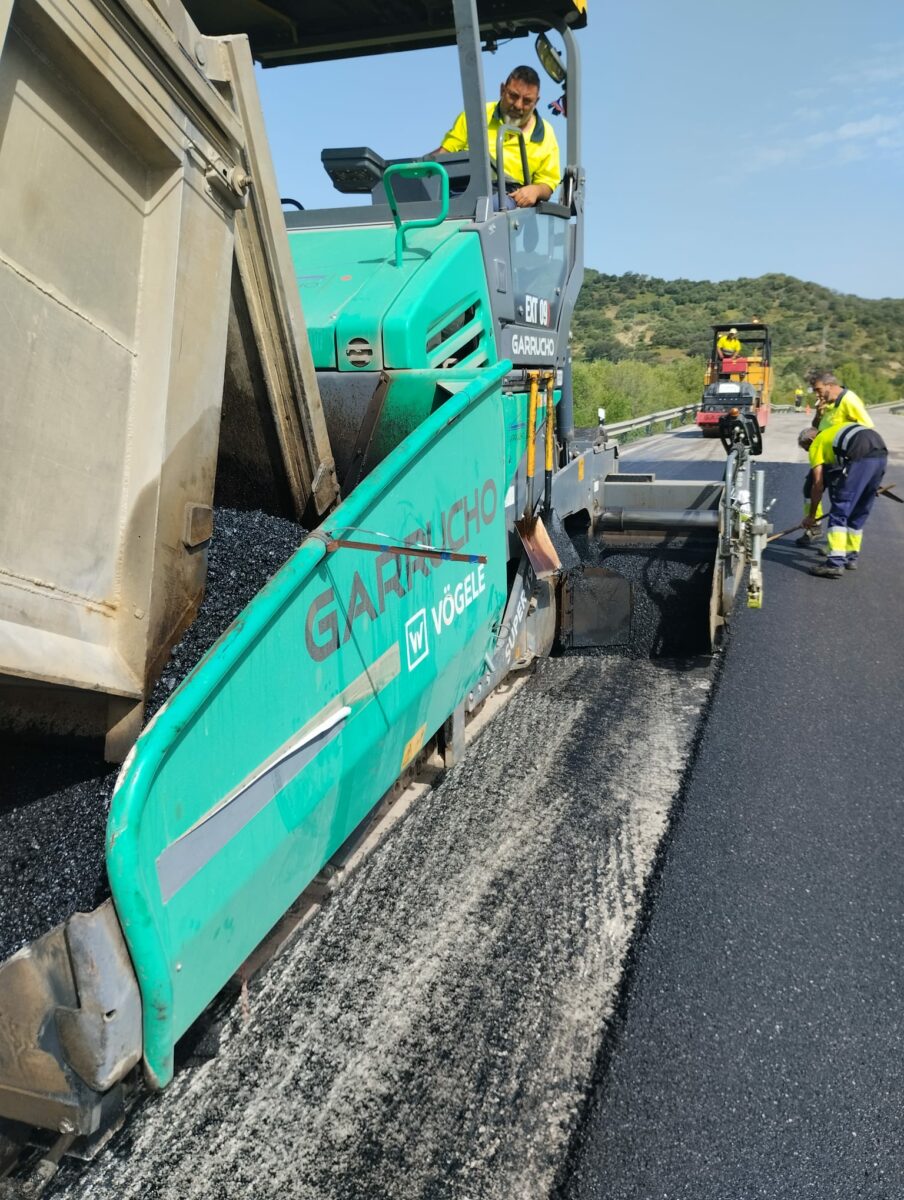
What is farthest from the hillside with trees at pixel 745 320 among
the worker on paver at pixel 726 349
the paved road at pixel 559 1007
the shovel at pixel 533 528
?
the paved road at pixel 559 1007

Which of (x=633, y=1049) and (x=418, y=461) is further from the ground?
(x=418, y=461)

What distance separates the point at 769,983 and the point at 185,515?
Answer: 2073 mm

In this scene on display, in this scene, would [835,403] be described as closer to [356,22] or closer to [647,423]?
[356,22]

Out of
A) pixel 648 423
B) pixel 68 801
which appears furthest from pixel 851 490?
pixel 648 423

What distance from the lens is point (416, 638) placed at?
2.36 meters

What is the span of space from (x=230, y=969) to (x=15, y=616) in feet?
2.60

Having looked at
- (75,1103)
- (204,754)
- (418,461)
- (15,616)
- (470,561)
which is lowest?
(75,1103)

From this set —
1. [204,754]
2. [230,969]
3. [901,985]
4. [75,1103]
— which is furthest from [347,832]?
[901,985]

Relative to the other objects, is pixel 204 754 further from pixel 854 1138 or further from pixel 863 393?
pixel 863 393

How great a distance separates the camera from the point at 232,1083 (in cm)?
213

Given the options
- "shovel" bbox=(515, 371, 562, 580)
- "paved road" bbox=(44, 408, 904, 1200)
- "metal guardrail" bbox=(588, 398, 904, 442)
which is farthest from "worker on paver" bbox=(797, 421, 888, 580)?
"metal guardrail" bbox=(588, 398, 904, 442)

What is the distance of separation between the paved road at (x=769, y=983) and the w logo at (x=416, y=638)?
3.65 ft

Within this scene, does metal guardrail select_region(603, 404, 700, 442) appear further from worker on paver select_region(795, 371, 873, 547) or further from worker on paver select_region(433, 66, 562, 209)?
worker on paver select_region(433, 66, 562, 209)

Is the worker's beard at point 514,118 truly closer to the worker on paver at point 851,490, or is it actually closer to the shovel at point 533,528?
the shovel at point 533,528
